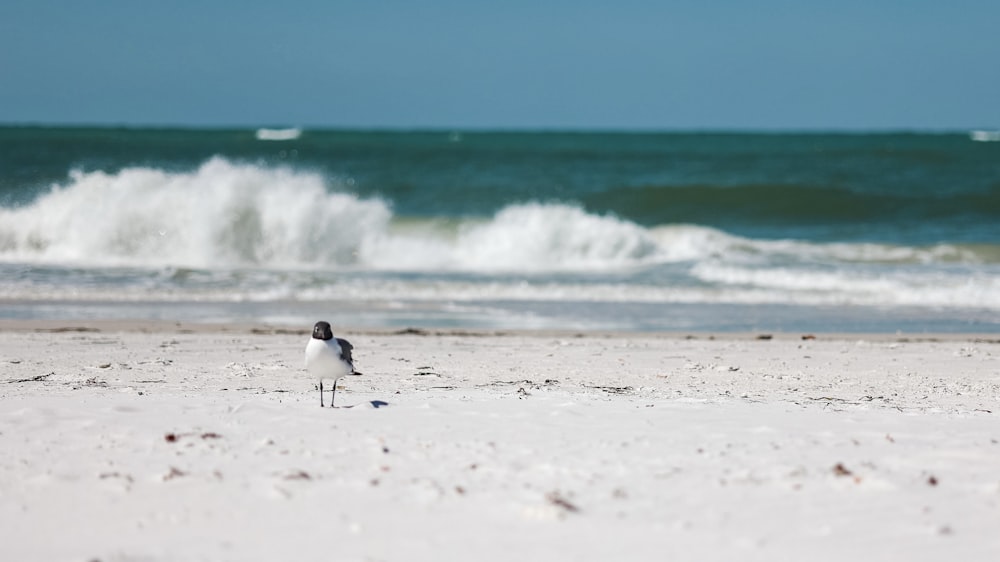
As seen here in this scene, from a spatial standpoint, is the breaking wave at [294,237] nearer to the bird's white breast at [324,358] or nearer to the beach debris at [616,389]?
the beach debris at [616,389]

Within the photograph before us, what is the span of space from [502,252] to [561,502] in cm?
1582

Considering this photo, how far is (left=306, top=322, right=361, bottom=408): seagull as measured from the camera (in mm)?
5898

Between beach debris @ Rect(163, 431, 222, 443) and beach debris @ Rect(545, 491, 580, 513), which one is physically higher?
beach debris @ Rect(163, 431, 222, 443)

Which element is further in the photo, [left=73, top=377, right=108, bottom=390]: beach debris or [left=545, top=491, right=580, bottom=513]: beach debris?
[left=73, top=377, right=108, bottom=390]: beach debris

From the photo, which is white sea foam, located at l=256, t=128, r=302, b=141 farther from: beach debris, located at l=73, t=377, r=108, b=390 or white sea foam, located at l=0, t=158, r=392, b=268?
beach debris, located at l=73, t=377, r=108, b=390

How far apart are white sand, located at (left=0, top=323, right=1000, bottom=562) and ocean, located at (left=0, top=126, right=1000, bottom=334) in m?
4.43

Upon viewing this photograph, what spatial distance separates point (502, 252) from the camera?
66.1ft

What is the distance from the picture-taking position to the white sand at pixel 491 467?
4.07m

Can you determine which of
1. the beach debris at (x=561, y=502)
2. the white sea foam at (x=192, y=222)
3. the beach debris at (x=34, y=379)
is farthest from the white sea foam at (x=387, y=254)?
the beach debris at (x=561, y=502)

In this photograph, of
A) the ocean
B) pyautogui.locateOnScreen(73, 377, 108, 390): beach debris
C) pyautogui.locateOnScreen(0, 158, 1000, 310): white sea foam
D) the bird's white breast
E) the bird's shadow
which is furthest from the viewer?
pyautogui.locateOnScreen(0, 158, 1000, 310): white sea foam

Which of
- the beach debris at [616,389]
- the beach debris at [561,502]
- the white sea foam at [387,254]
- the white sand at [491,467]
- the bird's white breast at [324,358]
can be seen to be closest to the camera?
the white sand at [491,467]

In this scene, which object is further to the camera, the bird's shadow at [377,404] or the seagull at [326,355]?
the bird's shadow at [377,404]

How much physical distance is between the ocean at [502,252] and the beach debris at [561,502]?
6.70 metres

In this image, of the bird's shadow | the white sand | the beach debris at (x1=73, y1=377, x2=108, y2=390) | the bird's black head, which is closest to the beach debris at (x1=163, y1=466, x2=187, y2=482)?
the white sand
